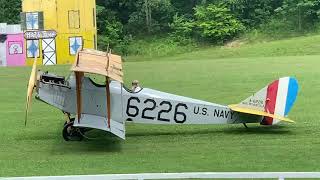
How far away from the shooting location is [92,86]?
11016 millimetres

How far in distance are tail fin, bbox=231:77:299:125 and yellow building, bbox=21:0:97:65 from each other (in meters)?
34.7

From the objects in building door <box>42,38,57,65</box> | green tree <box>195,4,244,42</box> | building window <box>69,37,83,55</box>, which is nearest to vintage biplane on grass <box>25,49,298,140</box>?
building door <box>42,38,57,65</box>

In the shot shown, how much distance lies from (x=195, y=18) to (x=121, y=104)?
5523 cm

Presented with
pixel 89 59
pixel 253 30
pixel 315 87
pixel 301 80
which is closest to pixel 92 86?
pixel 89 59

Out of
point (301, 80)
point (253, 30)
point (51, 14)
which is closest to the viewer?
point (301, 80)

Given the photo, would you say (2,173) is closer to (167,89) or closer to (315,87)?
(167,89)

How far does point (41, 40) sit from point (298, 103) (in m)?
34.0

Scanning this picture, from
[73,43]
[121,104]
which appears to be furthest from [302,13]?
[121,104]

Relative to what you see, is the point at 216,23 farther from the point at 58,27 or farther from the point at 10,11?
the point at 10,11

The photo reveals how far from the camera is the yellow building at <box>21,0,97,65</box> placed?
148 ft

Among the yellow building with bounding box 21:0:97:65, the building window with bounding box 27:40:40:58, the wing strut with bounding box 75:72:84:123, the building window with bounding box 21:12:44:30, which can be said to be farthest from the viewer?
the building window with bounding box 27:40:40:58

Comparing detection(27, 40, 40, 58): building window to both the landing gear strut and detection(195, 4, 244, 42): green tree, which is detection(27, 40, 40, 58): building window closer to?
detection(195, 4, 244, 42): green tree

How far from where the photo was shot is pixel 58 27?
45.9 metres

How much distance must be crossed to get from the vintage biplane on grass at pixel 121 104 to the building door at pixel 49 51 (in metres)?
34.3
